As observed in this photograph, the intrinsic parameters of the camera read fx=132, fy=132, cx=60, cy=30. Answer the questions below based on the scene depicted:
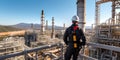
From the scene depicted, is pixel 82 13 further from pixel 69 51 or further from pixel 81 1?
pixel 69 51

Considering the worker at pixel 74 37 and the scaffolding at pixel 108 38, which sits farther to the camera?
the scaffolding at pixel 108 38

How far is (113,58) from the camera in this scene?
1084 centimetres

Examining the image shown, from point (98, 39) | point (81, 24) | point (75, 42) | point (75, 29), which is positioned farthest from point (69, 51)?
point (98, 39)

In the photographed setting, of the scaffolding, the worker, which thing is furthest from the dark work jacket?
the scaffolding

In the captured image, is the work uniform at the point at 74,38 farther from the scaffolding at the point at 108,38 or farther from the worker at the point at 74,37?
the scaffolding at the point at 108,38

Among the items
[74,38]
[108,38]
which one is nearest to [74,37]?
[74,38]

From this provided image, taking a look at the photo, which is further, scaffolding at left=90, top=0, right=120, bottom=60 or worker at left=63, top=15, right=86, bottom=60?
scaffolding at left=90, top=0, right=120, bottom=60

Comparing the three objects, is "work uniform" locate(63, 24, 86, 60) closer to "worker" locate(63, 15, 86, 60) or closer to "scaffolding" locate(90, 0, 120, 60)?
"worker" locate(63, 15, 86, 60)

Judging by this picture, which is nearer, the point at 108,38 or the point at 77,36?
the point at 77,36

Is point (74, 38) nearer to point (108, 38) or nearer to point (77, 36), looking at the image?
point (77, 36)

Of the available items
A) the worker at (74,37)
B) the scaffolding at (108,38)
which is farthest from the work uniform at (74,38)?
the scaffolding at (108,38)

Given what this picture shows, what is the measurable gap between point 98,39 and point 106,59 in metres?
2.47

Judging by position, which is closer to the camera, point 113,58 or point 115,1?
point 113,58

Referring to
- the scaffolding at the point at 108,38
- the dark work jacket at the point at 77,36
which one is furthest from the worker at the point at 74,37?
the scaffolding at the point at 108,38
